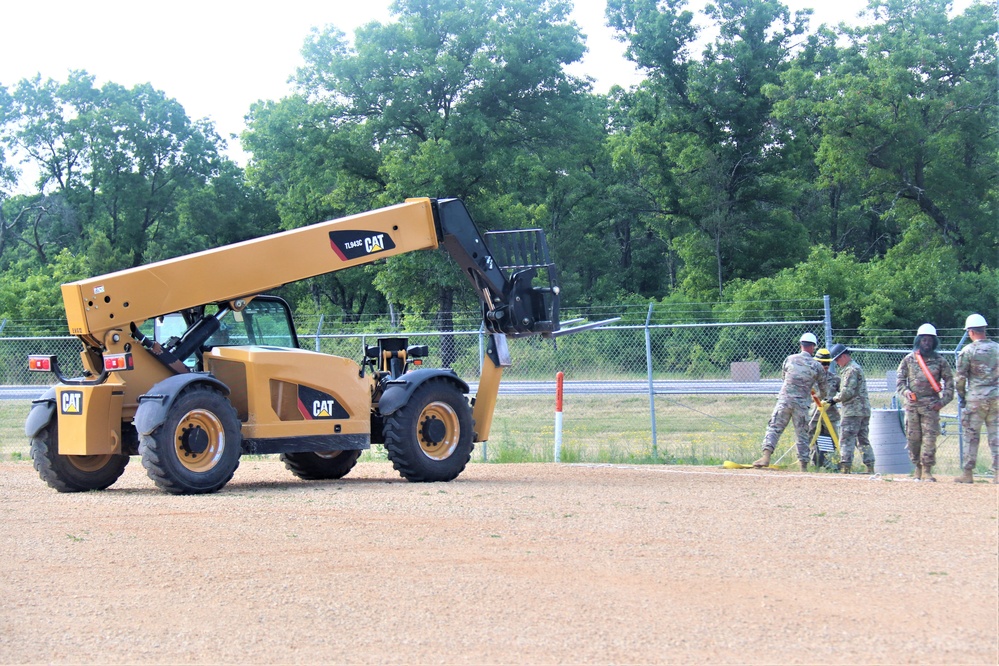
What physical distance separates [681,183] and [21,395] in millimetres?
25902

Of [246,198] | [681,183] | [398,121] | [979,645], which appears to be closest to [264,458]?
[979,645]

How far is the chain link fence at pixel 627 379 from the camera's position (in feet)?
66.7

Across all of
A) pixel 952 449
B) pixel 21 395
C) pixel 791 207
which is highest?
pixel 791 207

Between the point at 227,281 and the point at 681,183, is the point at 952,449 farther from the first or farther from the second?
the point at 681,183

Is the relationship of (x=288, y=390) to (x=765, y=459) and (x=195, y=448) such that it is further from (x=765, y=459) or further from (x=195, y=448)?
(x=765, y=459)

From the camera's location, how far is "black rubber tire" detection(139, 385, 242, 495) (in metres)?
11.1

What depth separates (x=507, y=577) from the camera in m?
7.46

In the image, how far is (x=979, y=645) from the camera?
5.86m

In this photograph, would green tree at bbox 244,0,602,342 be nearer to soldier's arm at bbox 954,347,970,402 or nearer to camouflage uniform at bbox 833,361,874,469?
Result: camouflage uniform at bbox 833,361,874,469

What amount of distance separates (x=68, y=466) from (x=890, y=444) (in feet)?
32.4

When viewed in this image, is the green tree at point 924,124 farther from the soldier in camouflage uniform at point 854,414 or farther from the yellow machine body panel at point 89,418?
the yellow machine body panel at point 89,418

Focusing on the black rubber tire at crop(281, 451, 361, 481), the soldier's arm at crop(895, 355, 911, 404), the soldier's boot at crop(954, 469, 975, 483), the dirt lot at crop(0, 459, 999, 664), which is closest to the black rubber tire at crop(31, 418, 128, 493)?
the dirt lot at crop(0, 459, 999, 664)

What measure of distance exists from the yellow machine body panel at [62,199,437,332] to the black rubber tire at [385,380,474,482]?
1.68m

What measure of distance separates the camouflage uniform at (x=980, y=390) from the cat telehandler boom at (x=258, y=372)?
4555 mm
